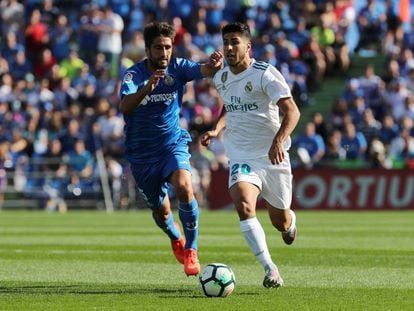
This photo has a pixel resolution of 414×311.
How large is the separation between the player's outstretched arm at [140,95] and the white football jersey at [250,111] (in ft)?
2.11

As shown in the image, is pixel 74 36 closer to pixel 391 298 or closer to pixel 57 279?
pixel 57 279

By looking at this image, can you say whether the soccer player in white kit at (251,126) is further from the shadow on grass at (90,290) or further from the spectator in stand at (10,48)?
the spectator in stand at (10,48)

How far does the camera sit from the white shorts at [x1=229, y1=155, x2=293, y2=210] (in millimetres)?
10695

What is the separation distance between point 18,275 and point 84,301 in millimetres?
2564

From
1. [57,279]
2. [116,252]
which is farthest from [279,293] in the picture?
[116,252]

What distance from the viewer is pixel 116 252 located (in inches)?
588

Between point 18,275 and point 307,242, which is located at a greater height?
point 18,275

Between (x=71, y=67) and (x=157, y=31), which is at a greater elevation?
(x=157, y=31)

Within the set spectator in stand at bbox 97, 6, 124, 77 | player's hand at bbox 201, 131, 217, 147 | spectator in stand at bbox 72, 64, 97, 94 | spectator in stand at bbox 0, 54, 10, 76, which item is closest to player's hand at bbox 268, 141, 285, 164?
player's hand at bbox 201, 131, 217, 147

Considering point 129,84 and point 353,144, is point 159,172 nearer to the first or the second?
point 129,84

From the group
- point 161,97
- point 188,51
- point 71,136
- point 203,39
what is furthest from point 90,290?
point 203,39

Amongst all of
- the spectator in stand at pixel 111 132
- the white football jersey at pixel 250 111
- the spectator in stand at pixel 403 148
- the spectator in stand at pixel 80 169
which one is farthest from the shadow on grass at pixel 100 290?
the spectator in stand at pixel 111 132

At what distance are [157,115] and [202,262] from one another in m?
2.22

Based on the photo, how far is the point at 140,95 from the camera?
11023 mm
